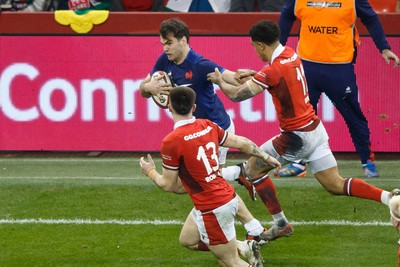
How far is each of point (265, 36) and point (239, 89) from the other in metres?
A: 0.52

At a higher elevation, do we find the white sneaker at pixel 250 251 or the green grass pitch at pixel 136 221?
the white sneaker at pixel 250 251

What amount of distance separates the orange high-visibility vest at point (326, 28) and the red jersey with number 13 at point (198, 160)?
4191 mm

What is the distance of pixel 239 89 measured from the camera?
9695mm

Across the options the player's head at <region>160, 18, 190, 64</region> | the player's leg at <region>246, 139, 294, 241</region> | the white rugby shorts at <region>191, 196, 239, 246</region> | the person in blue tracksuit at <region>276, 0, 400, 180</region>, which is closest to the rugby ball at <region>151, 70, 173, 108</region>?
the player's head at <region>160, 18, 190, 64</region>

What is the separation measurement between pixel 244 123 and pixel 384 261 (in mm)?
4957

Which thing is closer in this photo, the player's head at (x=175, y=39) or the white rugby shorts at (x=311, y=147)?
the white rugby shorts at (x=311, y=147)

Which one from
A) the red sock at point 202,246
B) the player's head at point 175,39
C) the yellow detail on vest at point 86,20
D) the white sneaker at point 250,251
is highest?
the player's head at point 175,39

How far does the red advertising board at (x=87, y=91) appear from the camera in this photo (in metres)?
14.2

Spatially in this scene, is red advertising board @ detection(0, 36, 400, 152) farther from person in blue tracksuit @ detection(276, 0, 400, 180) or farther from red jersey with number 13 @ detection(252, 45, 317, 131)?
red jersey with number 13 @ detection(252, 45, 317, 131)

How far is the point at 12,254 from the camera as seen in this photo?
387 inches

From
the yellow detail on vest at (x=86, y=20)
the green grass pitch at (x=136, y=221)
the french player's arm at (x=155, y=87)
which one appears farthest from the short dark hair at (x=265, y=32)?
the yellow detail on vest at (x=86, y=20)

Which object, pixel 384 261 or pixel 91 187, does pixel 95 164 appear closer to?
pixel 91 187

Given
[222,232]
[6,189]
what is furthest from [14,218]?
[222,232]

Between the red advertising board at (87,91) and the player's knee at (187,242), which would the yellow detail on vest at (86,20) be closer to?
the red advertising board at (87,91)
